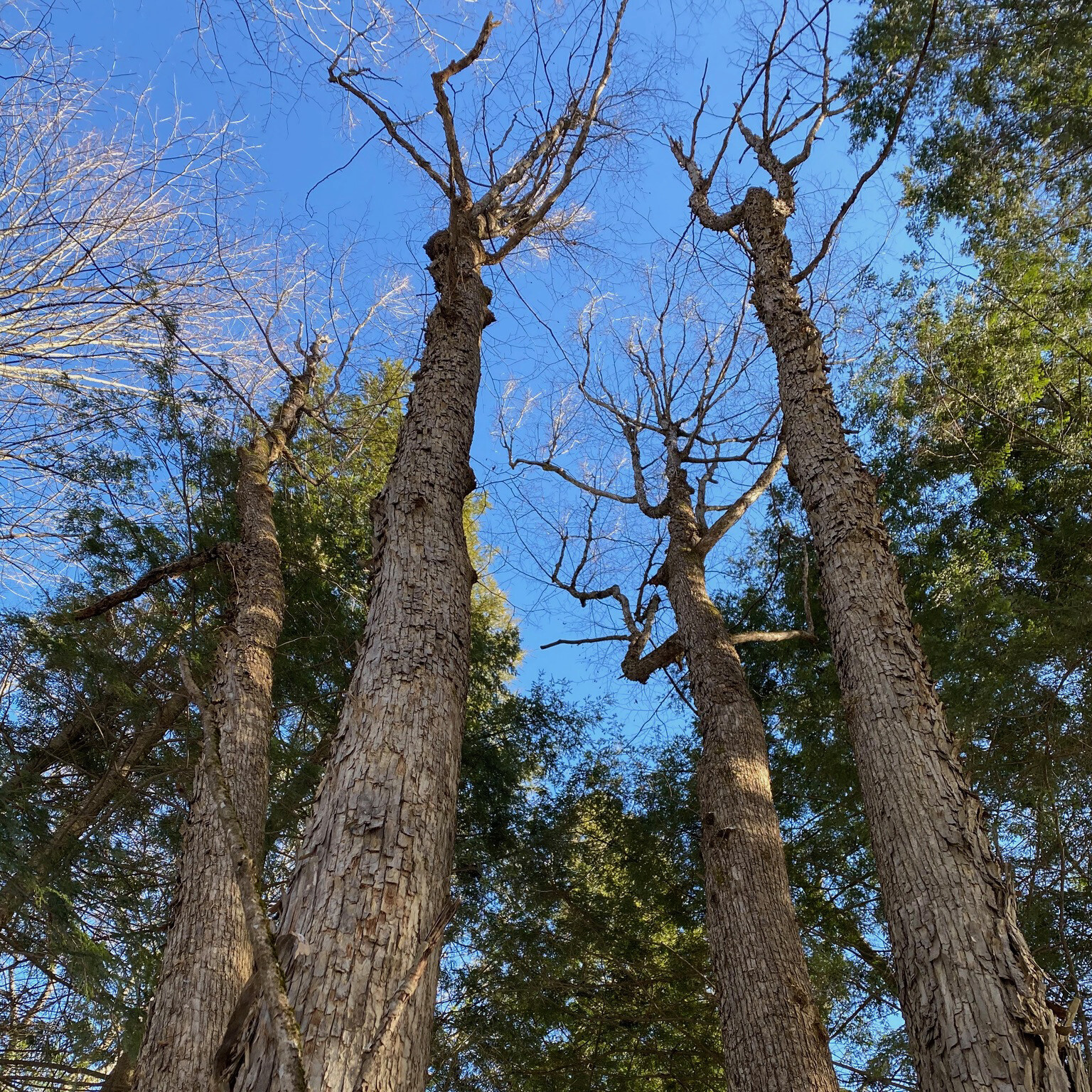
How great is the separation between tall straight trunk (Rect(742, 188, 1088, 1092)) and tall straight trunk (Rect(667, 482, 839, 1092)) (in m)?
1.17

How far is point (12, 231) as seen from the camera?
4652 millimetres

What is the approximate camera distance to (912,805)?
9.76 feet

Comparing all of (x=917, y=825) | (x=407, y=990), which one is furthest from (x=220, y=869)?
(x=917, y=825)

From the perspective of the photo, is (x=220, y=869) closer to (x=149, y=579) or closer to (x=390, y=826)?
(x=390, y=826)

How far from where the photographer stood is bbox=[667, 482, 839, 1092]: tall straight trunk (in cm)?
367

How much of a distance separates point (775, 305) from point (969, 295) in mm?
3826

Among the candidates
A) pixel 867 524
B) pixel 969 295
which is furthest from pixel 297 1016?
pixel 969 295

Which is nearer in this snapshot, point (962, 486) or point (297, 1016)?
point (297, 1016)

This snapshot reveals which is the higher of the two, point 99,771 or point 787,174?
point 787,174

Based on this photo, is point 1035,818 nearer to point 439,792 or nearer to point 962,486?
point 962,486

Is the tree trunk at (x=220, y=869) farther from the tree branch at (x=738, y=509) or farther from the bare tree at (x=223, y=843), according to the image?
the tree branch at (x=738, y=509)

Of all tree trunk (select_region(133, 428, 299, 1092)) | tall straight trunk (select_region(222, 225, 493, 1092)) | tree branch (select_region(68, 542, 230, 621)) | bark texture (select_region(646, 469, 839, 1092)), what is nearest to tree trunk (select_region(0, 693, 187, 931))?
tree trunk (select_region(133, 428, 299, 1092))

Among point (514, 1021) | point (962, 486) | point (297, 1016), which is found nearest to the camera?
point (297, 1016)

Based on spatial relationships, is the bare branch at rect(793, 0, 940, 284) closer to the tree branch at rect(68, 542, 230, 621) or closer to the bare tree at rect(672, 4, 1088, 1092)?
the bare tree at rect(672, 4, 1088, 1092)
